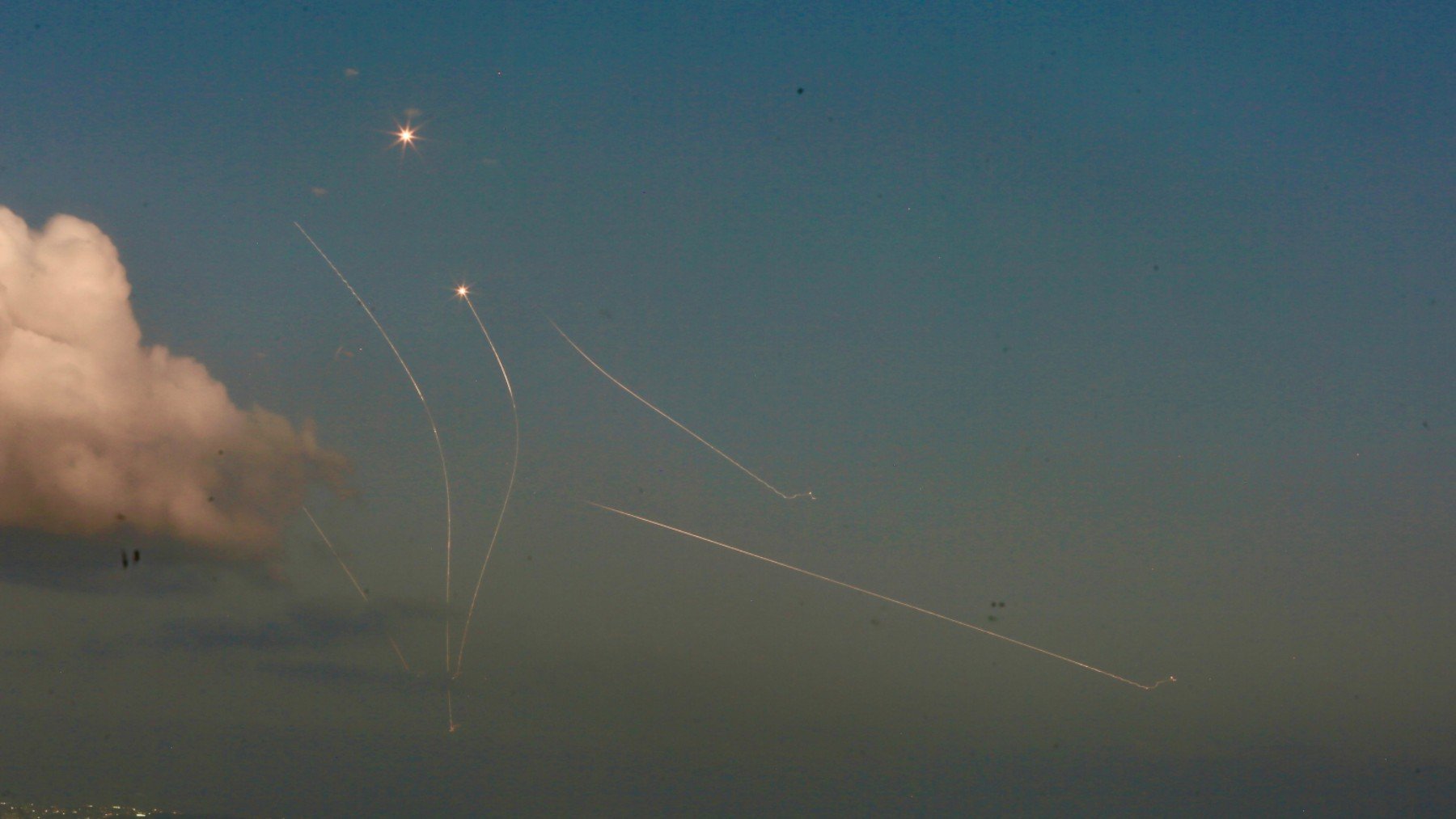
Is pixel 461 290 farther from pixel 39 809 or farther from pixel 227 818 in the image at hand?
pixel 39 809

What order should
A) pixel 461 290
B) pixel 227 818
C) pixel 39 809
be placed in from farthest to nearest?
pixel 39 809
pixel 227 818
pixel 461 290

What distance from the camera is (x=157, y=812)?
134 meters

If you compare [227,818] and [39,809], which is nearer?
[227,818]

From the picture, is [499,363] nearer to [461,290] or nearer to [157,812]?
[461,290]

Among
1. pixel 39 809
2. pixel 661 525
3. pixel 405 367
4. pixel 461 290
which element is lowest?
pixel 39 809

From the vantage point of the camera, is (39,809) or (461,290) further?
(39,809)

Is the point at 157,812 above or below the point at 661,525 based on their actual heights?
below

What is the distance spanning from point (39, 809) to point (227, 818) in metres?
33.3

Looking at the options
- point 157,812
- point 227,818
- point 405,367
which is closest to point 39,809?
point 157,812

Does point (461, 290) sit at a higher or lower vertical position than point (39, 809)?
higher

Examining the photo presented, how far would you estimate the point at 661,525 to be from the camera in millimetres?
37656

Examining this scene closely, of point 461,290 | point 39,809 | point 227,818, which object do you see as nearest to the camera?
point 461,290

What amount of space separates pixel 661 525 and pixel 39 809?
452 ft

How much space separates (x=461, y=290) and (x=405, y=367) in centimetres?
316
